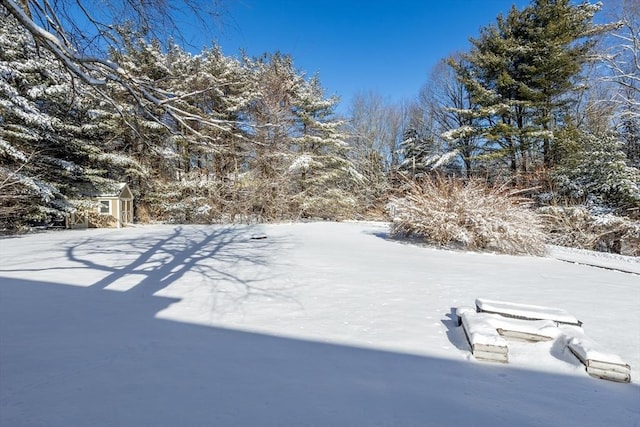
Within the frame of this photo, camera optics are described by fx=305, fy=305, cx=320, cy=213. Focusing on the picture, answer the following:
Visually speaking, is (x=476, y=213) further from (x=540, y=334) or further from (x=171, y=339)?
(x=171, y=339)

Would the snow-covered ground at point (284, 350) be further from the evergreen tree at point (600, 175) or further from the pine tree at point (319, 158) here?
the pine tree at point (319, 158)

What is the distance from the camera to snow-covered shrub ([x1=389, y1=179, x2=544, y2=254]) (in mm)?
7070

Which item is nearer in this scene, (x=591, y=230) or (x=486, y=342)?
(x=486, y=342)

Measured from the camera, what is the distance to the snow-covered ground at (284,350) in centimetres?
154

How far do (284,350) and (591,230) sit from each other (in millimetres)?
10717

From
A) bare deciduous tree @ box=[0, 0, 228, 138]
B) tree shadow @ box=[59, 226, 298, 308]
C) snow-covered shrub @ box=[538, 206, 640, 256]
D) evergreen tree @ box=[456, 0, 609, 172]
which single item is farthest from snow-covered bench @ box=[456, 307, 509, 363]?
evergreen tree @ box=[456, 0, 609, 172]

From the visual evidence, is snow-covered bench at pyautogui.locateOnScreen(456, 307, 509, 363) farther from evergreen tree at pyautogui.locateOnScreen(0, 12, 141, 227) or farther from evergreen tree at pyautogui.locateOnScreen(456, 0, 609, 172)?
evergreen tree at pyautogui.locateOnScreen(456, 0, 609, 172)

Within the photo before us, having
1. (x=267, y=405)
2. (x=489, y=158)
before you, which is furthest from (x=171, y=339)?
(x=489, y=158)

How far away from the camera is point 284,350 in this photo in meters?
2.26

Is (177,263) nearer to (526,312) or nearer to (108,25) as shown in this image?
(108,25)

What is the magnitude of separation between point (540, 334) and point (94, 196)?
1530 centimetres

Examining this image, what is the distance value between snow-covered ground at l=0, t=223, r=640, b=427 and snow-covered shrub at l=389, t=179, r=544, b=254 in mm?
2334

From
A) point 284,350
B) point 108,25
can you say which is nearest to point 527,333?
point 284,350

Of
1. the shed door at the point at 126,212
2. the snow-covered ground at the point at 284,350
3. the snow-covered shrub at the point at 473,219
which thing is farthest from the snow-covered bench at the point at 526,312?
the shed door at the point at 126,212
